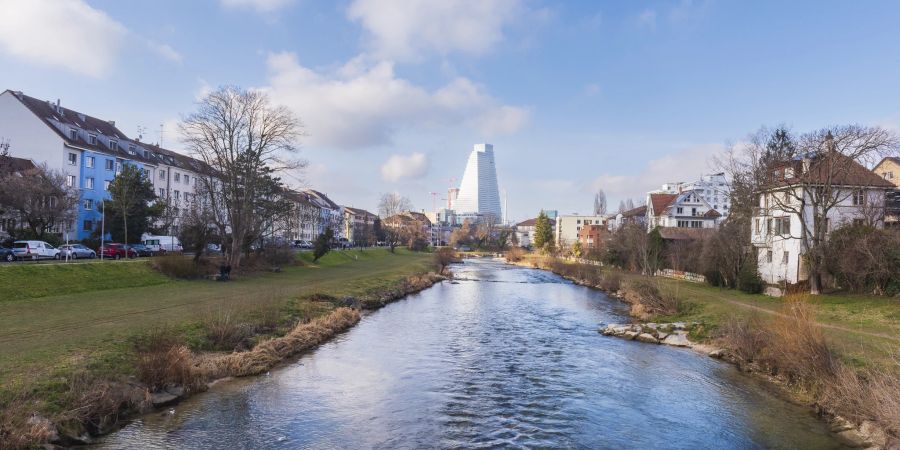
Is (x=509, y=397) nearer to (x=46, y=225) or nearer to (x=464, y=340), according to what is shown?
(x=464, y=340)

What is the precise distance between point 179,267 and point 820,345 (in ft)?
121

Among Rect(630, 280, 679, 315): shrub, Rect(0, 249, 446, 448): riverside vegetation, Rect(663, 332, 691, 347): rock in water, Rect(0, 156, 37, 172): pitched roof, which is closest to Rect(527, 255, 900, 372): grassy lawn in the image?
Rect(630, 280, 679, 315): shrub

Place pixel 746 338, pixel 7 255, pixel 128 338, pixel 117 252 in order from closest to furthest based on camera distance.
→ pixel 128 338 < pixel 746 338 < pixel 7 255 < pixel 117 252

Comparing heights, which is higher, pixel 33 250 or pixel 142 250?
pixel 33 250

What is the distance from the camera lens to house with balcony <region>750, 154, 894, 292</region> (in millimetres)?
35469

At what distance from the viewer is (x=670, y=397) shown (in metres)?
16.8

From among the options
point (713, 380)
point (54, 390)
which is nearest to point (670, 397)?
point (713, 380)

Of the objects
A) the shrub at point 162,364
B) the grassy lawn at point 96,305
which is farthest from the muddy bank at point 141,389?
the grassy lawn at point 96,305

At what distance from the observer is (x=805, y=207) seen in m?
42.2

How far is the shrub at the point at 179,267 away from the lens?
36250mm

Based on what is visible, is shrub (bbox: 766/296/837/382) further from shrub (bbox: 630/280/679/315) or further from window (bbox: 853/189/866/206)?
window (bbox: 853/189/866/206)

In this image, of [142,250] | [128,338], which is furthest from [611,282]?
[142,250]

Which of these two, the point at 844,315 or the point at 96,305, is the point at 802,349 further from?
the point at 96,305

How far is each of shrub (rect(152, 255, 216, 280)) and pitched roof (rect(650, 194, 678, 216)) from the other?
7764 cm
